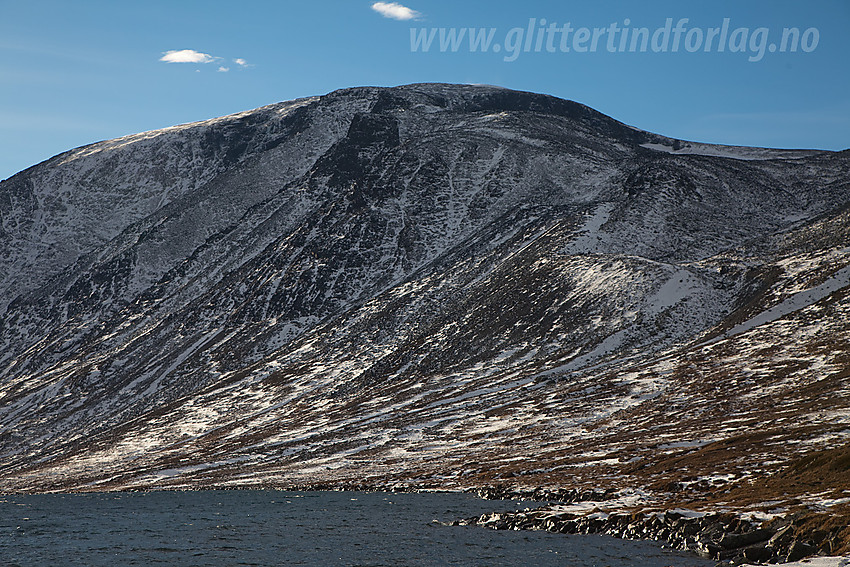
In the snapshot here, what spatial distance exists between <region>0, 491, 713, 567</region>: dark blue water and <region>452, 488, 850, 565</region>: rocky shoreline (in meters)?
1.33

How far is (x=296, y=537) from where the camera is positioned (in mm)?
50781

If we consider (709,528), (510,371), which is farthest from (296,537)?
(510,371)

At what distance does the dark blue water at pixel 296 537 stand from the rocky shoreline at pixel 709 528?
133 centimetres

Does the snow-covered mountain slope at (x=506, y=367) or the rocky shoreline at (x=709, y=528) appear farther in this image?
the snow-covered mountain slope at (x=506, y=367)

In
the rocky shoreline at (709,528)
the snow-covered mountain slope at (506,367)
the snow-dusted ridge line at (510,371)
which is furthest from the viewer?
the snow-covered mountain slope at (506,367)

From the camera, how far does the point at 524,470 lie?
75250 mm

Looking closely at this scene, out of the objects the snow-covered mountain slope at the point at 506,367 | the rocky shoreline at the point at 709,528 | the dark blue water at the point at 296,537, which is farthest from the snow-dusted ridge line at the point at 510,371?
the dark blue water at the point at 296,537

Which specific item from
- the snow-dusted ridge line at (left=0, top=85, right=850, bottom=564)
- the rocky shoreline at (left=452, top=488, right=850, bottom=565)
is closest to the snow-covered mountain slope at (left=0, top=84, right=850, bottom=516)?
the snow-dusted ridge line at (left=0, top=85, right=850, bottom=564)

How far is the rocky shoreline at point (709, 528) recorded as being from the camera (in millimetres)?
31797

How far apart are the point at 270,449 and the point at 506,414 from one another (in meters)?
33.7

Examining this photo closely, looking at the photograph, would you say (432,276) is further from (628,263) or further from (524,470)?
(524,470)

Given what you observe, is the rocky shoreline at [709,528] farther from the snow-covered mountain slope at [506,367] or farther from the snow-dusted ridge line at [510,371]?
the snow-covered mountain slope at [506,367]

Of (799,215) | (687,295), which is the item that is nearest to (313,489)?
(687,295)

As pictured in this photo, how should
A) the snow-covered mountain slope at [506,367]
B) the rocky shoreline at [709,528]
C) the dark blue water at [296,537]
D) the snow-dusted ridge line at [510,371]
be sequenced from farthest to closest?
the snow-covered mountain slope at [506,367]
the snow-dusted ridge line at [510,371]
the dark blue water at [296,537]
the rocky shoreline at [709,528]
